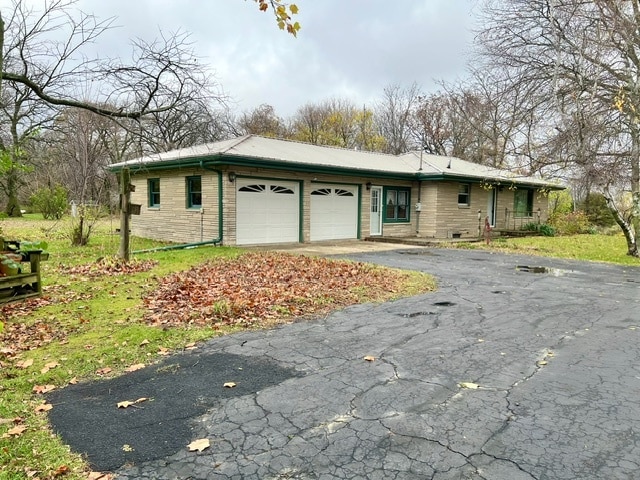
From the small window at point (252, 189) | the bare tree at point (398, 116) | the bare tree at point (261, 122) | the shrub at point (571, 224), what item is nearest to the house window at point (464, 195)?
the shrub at point (571, 224)

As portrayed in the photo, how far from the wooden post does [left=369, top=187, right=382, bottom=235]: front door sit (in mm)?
10703

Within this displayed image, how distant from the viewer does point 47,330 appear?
5359 mm

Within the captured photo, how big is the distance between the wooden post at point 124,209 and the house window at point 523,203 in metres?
20.2

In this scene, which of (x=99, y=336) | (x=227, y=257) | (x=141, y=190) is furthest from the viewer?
(x=141, y=190)

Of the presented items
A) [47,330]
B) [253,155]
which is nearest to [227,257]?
[253,155]

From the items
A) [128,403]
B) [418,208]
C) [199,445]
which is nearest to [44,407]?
[128,403]

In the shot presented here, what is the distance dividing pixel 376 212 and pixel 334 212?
2.55 meters

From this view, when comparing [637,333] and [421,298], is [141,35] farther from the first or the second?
[637,333]

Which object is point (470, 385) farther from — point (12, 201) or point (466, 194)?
point (12, 201)

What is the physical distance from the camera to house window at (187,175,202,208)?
15.0 meters

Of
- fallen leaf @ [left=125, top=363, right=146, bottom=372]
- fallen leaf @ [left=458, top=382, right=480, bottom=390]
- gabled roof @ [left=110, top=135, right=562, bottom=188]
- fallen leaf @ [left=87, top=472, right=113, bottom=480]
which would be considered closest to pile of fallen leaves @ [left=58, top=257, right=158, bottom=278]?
gabled roof @ [left=110, top=135, right=562, bottom=188]

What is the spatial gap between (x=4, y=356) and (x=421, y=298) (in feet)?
18.5

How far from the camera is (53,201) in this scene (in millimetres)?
23344

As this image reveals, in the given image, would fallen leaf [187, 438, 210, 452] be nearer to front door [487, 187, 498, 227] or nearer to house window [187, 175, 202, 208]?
house window [187, 175, 202, 208]
